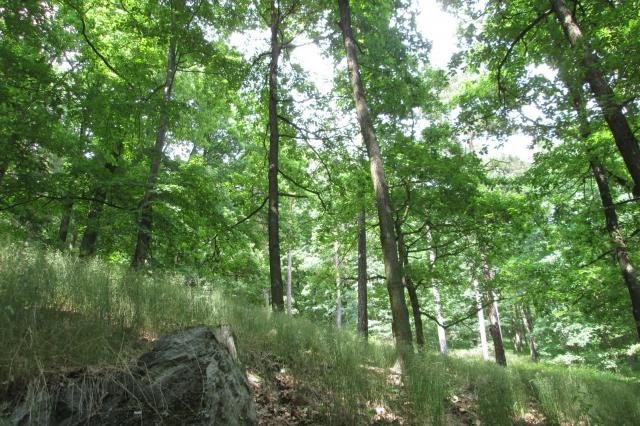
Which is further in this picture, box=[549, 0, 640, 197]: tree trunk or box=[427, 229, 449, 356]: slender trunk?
box=[427, 229, 449, 356]: slender trunk

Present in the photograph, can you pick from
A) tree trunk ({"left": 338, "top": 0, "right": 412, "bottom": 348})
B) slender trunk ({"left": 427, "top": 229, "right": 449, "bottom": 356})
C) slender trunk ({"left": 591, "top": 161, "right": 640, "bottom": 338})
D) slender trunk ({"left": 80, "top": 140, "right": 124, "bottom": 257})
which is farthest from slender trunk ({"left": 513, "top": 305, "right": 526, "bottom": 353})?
slender trunk ({"left": 80, "top": 140, "right": 124, "bottom": 257})

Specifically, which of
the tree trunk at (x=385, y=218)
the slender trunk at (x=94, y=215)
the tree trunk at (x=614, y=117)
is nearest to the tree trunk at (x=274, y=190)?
the tree trunk at (x=385, y=218)

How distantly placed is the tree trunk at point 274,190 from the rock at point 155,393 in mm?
5564

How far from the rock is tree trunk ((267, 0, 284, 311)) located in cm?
556

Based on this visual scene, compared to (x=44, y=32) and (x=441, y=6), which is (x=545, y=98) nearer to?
(x=441, y=6)

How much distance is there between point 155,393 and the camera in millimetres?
3037

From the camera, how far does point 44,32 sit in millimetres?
7281

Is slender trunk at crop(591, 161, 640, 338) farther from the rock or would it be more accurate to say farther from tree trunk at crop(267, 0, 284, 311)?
the rock

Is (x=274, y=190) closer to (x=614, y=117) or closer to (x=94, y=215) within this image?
(x=94, y=215)

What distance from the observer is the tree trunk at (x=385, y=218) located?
7.23m

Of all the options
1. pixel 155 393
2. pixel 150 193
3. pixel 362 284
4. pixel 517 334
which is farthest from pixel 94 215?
pixel 517 334

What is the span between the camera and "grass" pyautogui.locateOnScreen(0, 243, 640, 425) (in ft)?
11.2

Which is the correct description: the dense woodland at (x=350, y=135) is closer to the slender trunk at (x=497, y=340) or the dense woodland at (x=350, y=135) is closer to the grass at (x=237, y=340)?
the grass at (x=237, y=340)

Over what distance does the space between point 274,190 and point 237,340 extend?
5.93 m
